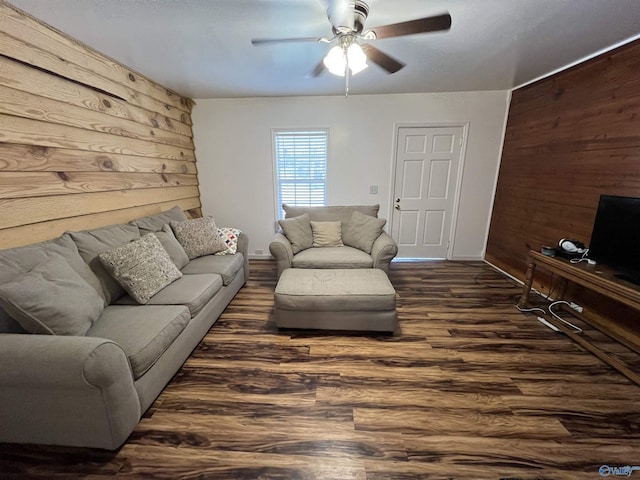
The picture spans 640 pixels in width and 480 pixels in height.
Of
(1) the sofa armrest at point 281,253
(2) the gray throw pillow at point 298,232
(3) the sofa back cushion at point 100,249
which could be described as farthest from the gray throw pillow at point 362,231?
(3) the sofa back cushion at point 100,249

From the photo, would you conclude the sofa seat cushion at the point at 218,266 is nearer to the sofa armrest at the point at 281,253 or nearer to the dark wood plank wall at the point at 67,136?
the sofa armrest at the point at 281,253

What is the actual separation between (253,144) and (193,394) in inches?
129

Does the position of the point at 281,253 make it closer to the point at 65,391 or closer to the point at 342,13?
the point at 65,391

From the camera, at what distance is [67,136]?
193cm

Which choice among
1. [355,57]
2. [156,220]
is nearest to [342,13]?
[355,57]

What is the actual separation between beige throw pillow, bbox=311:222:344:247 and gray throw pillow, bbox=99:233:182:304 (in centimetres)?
161

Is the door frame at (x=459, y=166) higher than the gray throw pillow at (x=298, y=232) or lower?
higher

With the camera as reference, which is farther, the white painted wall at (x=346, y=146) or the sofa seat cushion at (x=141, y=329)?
the white painted wall at (x=346, y=146)

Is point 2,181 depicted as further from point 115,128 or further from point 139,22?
point 139,22

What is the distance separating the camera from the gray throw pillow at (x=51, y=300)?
1234 mm

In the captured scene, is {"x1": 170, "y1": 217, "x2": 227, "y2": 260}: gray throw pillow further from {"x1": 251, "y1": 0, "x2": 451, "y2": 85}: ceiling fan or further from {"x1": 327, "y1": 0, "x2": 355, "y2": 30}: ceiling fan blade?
{"x1": 327, "y1": 0, "x2": 355, "y2": 30}: ceiling fan blade

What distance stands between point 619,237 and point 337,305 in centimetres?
224

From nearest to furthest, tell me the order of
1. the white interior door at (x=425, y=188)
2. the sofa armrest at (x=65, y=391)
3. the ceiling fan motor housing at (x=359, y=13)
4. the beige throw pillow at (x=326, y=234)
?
the sofa armrest at (x=65, y=391)
the ceiling fan motor housing at (x=359, y=13)
the beige throw pillow at (x=326, y=234)
the white interior door at (x=425, y=188)

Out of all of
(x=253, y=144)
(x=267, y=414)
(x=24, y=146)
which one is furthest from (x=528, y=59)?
(x=24, y=146)
